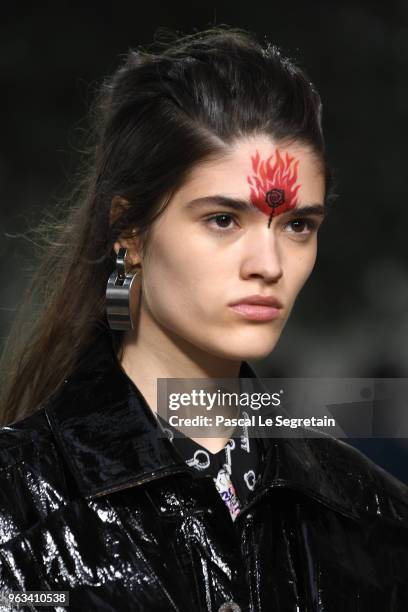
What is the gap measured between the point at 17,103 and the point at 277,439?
1.83 meters

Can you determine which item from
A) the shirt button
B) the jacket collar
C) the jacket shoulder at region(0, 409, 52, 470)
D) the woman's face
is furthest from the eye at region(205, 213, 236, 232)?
the shirt button

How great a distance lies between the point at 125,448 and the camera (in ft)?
7.07

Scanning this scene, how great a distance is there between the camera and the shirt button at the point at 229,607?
6.70 feet

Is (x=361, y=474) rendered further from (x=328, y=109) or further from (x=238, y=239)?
(x=328, y=109)

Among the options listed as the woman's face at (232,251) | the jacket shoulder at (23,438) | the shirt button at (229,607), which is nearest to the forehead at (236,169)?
the woman's face at (232,251)

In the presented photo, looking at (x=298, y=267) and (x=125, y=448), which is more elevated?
(x=298, y=267)

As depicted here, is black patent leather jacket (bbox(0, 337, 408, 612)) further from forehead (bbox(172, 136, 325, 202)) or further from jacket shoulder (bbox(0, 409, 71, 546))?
forehead (bbox(172, 136, 325, 202))

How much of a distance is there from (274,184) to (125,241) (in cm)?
31

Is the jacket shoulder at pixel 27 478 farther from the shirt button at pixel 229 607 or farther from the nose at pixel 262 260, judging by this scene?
the nose at pixel 262 260

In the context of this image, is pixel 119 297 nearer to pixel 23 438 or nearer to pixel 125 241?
pixel 125 241

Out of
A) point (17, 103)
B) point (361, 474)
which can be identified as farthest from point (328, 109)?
point (361, 474)

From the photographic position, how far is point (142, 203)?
7.39ft

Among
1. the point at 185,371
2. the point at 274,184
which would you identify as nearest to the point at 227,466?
the point at 185,371

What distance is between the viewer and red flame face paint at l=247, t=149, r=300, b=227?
7.14 ft
